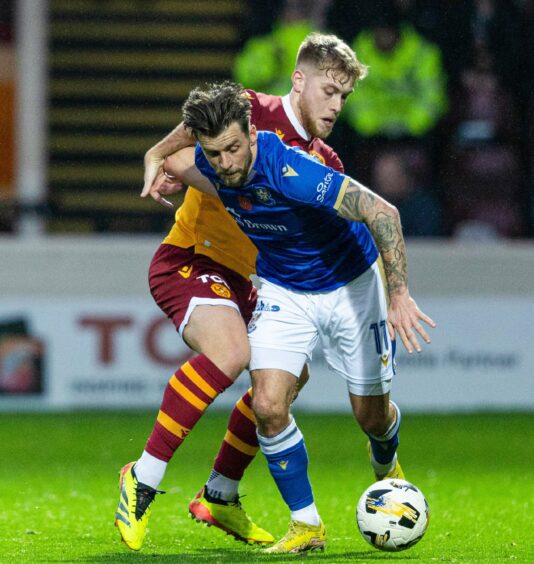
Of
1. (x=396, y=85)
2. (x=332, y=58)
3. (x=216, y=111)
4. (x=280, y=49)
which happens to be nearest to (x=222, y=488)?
(x=216, y=111)

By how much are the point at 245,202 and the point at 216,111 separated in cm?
42

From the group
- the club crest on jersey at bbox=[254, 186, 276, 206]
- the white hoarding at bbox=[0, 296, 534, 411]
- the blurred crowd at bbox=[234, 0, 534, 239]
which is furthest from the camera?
the blurred crowd at bbox=[234, 0, 534, 239]

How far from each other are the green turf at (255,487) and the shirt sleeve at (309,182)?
130 centimetres

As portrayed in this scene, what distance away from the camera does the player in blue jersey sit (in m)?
4.95

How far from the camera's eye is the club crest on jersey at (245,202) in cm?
516

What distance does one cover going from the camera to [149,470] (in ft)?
16.9

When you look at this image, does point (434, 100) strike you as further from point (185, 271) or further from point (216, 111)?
point (216, 111)

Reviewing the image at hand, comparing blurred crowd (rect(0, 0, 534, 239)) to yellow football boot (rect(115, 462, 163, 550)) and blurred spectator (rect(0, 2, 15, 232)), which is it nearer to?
blurred spectator (rect(0, 2, 15, 232))

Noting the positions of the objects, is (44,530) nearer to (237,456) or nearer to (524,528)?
(237,456)

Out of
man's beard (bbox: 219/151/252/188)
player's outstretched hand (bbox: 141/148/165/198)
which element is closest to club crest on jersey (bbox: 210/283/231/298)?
player's outstretched hand (bbox: 141/148/165/198)

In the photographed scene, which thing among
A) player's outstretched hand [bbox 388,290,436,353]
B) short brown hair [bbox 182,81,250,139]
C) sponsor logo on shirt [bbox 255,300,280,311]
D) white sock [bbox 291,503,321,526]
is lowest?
white sock [bbox 291,503,321,526]

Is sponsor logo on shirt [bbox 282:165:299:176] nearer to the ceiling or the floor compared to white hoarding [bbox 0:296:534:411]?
nearer to the ceiling

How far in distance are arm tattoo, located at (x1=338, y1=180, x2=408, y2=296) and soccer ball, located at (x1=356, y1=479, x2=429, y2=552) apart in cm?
78

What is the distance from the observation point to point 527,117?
40.4ft
